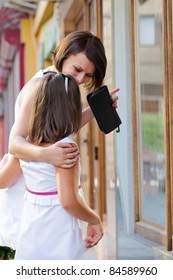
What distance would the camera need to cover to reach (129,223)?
3.95 m

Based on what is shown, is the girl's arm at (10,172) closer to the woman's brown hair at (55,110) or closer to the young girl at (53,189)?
the young girl at (53,189)

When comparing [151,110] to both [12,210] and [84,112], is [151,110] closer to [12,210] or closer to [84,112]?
[84,112]

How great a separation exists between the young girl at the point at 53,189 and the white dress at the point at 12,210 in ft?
0.65

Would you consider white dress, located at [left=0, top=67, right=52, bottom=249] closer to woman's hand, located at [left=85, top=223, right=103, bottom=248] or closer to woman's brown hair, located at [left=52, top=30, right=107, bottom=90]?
woman's brown hair, located at [left=52, top=30, right=107, bottom=90]

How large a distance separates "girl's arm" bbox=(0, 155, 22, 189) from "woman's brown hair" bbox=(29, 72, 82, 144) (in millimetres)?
224

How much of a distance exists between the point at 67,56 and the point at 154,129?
1618 millimetres

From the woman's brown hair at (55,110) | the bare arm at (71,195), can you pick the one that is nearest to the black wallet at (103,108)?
the woman's brown hair at (55,110)

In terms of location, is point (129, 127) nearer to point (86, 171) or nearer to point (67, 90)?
point (67, 90)

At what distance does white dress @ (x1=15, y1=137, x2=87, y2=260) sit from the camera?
6.50ft

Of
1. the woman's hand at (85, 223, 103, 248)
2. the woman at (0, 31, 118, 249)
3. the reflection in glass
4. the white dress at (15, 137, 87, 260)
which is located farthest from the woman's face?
the reflection in glass

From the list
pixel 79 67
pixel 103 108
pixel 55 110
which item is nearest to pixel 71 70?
pixel 79 67

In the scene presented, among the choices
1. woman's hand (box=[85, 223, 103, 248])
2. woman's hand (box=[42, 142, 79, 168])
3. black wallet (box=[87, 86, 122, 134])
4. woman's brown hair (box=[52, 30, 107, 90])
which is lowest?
woman's hand (box=[85, 223, 103, 248])

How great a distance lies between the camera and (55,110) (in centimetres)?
193
